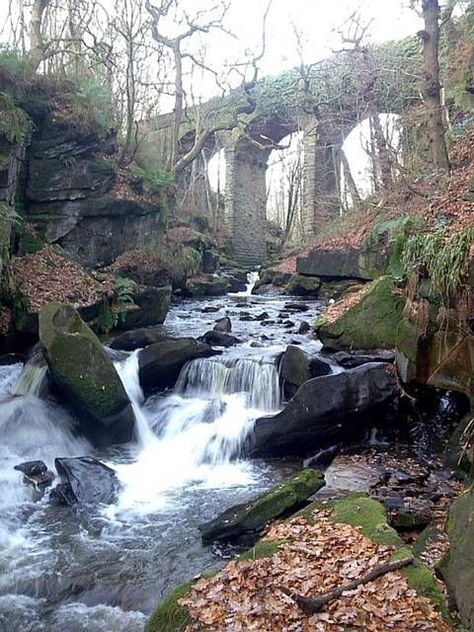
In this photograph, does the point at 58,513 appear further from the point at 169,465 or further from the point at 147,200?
Answer: the point at 147,200

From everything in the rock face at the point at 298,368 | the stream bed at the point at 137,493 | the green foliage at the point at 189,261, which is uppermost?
the green foliage at the point at 189,261

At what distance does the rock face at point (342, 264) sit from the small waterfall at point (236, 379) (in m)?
5.34

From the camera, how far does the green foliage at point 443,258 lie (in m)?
5.93

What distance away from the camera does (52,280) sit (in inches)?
463

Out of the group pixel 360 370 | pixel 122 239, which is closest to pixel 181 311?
pixel 122 239

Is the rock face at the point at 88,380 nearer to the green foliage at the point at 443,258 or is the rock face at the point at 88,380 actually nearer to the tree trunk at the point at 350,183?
the green foliage at the point at 443,258

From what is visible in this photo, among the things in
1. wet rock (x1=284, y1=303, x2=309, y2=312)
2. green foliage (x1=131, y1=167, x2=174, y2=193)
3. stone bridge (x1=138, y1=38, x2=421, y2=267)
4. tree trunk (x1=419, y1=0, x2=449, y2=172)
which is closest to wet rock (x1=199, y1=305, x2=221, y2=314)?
wet rock (x1=284, y1=303, x2=309, y2=312)

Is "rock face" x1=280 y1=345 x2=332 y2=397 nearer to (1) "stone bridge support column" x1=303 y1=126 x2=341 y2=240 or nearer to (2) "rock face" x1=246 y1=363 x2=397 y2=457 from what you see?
(2) "rock face" x1=246 y1=363 x2=397 y2=457

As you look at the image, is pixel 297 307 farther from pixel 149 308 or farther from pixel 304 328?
pixel 149 308

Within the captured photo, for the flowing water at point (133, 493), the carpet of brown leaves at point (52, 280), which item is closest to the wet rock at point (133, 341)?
the flowing water at point (133, 493)

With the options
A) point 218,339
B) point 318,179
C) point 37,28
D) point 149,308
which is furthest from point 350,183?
point 218,339

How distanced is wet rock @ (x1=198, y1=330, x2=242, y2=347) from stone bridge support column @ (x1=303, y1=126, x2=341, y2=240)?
1413 centimetres

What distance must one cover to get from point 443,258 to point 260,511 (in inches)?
131

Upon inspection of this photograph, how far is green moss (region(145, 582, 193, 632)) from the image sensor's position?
3.42m
